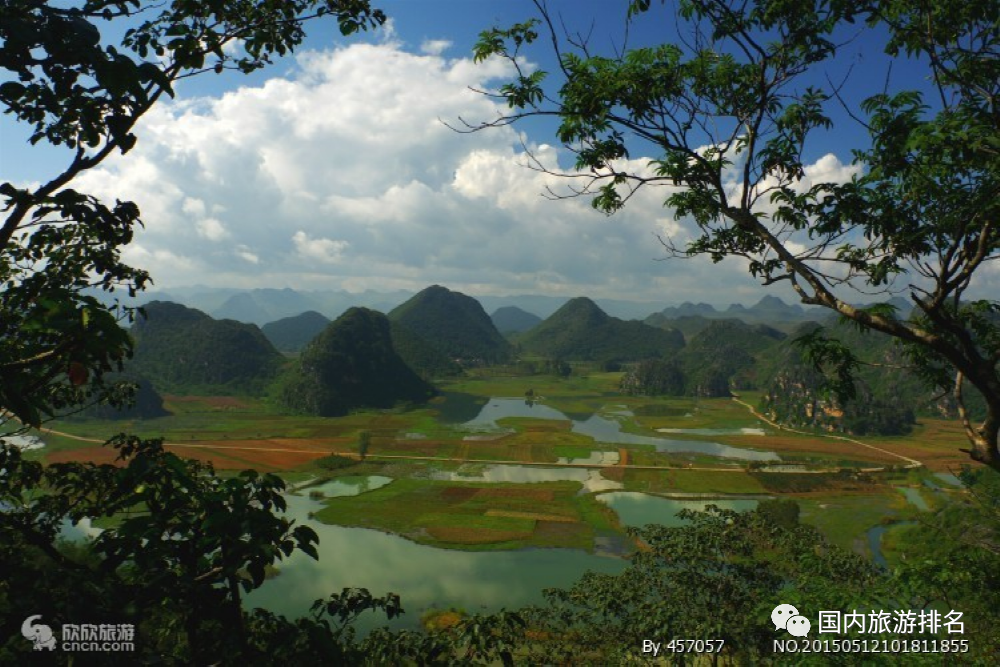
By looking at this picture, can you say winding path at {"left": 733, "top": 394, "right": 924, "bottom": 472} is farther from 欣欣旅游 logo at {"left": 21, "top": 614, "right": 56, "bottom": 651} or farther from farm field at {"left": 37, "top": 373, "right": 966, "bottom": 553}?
欣欣旅游 logo at {"left": 21, "top": 614, "right": 56, "bottom": 651}

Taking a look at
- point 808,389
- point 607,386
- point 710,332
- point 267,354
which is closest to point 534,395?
point 607,386

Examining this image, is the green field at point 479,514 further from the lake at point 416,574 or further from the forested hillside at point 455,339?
the forested hillside at point 455,339

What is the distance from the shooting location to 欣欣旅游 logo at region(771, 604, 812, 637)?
564 centimetres

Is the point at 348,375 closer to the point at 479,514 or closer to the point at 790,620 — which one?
the point at 479,514

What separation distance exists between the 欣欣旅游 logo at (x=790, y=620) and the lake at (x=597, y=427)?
5490 cm

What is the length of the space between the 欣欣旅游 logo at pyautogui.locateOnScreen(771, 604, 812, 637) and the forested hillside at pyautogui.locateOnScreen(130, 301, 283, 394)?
10867cm

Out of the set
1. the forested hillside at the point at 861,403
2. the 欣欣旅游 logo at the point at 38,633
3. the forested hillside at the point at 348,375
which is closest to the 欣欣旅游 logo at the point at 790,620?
the 欣欣旅游 logo at the point at 38,633

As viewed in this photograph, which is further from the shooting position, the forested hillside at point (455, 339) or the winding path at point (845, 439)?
the forested hillside at point (455, 339)

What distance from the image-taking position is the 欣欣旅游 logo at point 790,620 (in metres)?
5.64

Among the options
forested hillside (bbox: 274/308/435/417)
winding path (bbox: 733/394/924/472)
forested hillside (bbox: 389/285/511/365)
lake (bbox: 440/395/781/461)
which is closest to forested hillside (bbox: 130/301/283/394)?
forested hillside (bbox: 274/308/435/417)

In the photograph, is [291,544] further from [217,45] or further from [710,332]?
[710,332]

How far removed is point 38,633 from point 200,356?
122 meters

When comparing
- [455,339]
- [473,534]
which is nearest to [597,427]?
[473,534]

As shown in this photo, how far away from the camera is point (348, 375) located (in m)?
98.1
